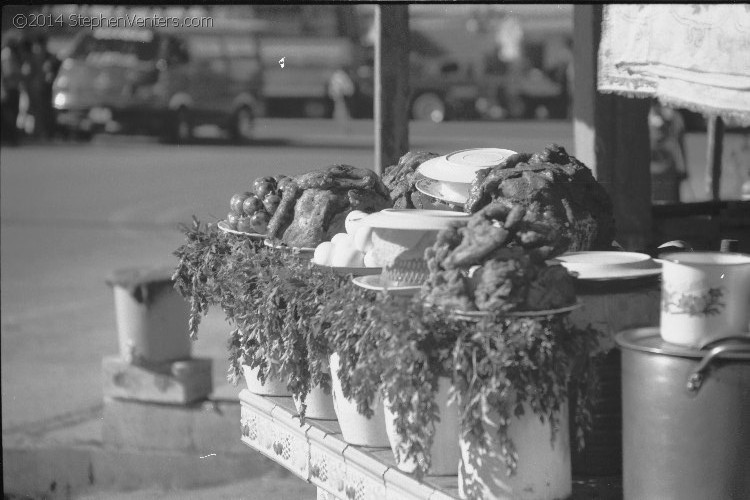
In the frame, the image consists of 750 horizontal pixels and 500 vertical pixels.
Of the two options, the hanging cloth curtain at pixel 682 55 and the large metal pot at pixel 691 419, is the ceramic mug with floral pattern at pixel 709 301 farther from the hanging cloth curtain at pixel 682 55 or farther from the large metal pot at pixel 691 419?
the hanging cloth curtain at pixel 682 55

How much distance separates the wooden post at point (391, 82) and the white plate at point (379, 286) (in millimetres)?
2587

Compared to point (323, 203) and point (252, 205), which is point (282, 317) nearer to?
point (323, 203)

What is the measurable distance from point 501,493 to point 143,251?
8890 mm

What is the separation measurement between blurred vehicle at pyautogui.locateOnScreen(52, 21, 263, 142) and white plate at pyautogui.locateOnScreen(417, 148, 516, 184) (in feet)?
58.8

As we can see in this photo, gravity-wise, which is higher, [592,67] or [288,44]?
[288,44]

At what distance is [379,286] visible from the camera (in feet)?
9.73

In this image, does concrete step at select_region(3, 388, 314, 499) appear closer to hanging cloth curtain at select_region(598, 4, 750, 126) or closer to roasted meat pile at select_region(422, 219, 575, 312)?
hanging cloth curtain at select_region(598, 4, 750, 126)

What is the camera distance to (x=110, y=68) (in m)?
20.8

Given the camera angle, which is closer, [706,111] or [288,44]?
[706,111]

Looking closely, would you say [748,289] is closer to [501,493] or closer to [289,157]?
[501,493]

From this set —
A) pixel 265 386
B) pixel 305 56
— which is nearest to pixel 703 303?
pixel 265 386

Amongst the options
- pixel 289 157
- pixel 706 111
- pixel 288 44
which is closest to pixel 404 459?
pixel 706 111

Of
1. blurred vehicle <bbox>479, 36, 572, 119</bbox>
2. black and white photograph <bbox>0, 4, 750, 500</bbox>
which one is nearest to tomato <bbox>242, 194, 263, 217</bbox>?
black and white photograph <bbox>0, 4, 750, 500</bbox>

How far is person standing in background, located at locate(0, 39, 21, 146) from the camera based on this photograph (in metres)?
20.7
